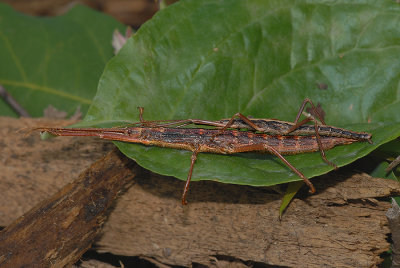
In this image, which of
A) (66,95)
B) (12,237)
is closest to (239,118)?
(12,237)

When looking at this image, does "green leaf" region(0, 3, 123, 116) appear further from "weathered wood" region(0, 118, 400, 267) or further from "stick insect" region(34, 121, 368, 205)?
"stick insect" region(34, 121, 368, 205)

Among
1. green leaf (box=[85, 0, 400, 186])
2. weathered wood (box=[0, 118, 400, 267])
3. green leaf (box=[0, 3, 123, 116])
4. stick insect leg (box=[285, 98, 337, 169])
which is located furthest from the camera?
green leaf (box=[0, 3, 123, 116])

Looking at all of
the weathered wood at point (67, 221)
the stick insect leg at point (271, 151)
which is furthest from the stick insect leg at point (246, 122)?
the weathered wood at point (67, 221)

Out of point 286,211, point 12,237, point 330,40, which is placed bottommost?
point 12,237

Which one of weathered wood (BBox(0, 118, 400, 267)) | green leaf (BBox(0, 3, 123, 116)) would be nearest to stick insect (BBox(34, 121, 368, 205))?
weathered wood (BBox(0, 118, 400, 267))

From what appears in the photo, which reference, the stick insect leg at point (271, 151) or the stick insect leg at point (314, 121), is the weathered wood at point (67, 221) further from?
the stick insect leg at point (314, 121)

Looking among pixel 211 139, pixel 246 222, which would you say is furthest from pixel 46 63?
pixel 246 222

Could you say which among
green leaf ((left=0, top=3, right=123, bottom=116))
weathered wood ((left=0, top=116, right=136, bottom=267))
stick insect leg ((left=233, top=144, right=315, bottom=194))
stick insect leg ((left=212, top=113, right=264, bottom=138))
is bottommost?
weathered wood ((left=0, top=116, right=136, bottom=267))

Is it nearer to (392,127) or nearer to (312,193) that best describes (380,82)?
(392,127)
